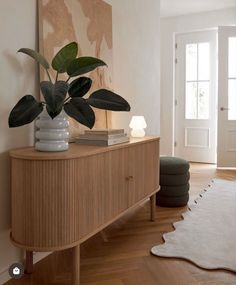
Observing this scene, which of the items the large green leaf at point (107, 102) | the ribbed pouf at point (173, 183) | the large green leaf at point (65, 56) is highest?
the large green leaf at point (65, 56)

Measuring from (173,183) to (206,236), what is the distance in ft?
2.82

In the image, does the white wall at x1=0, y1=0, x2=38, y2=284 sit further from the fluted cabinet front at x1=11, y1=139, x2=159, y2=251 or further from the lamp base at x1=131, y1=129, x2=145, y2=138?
the lamp base at x1=131, y1=129, x2=145, y2=138

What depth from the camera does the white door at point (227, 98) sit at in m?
5.47

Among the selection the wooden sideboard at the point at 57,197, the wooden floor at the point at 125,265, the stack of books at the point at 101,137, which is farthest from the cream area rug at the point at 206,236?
the stack of books at the point at 101,137

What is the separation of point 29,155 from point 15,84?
501 mm

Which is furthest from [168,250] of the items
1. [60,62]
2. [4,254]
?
[60,62]

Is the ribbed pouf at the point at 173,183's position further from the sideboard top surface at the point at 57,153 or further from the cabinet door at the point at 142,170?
the sideboard top surface at the point at 57,153

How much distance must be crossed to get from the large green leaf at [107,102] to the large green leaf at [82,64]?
17cm

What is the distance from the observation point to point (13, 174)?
1.84m

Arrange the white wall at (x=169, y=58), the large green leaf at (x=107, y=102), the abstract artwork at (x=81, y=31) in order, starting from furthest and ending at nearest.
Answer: the white wall at (x=169, y=58) → the abstract artwork at (x=81, y=31) → the large green leaf at (x=107, y=102)

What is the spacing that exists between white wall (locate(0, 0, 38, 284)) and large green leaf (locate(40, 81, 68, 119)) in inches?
12.6

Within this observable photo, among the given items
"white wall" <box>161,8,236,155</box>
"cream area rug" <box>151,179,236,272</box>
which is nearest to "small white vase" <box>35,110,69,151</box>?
"cream area rug" <box>151,179,236,272</box>

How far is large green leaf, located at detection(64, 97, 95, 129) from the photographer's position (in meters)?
1.77

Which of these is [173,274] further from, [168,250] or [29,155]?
[29,155]
